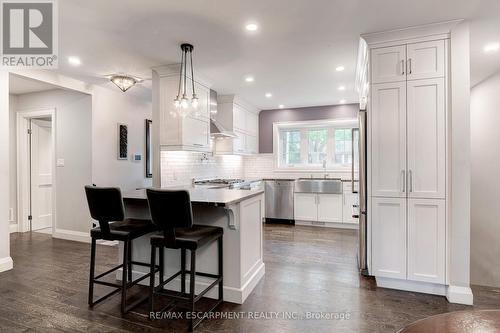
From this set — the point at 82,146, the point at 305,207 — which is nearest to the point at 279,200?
the point at 305,207

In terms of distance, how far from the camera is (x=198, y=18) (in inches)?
96.0

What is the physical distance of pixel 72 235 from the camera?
4453 millimetres

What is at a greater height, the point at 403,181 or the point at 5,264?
the point at 403,181

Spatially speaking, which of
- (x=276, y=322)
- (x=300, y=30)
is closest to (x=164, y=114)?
(x=300, y=30)

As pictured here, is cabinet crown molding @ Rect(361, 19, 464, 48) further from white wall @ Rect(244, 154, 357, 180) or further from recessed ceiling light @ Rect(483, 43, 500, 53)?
white wall @ Rect(244, 154, 357, 180)

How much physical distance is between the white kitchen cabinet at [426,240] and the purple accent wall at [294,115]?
3660mm

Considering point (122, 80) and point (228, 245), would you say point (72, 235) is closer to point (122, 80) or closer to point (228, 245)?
point (122, 80)

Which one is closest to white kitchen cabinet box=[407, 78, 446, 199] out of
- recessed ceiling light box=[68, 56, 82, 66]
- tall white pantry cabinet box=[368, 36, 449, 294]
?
tall white pantry cabinet box=[368, 36, 449, 294]

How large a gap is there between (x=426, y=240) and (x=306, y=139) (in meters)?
4.04

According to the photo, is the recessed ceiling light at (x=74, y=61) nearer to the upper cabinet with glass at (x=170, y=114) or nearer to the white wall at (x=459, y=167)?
the upper cabinet with glass at (x=170, y=114)

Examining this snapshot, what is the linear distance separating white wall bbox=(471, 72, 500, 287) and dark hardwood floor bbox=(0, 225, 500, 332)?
1779mm

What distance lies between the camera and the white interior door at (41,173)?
513 centimetres

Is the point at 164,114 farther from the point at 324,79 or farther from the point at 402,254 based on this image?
the point at 402,254

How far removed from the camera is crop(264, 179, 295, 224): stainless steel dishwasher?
579 centimetres
